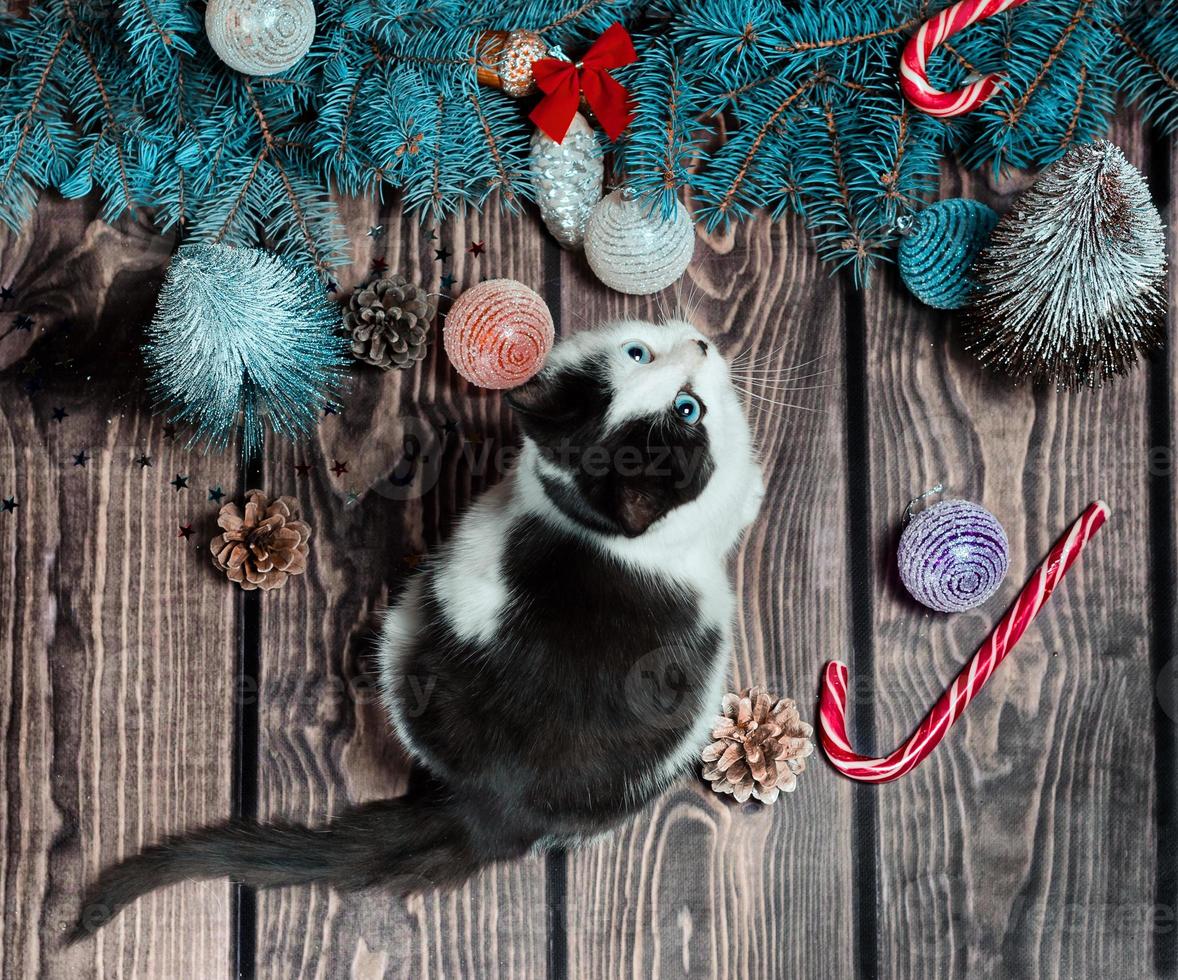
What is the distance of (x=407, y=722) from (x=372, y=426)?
0.34m

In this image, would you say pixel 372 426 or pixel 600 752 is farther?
pixel 372 426

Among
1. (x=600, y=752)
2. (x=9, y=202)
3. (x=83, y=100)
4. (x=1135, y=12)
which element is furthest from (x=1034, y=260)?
(x=9, y=202)

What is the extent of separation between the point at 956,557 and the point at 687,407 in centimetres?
36

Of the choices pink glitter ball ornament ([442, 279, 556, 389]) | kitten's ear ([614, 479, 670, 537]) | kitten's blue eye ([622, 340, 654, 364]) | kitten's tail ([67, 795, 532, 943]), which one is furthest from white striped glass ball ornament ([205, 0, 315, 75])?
kitten's tail ([67, 795, 532, 943])

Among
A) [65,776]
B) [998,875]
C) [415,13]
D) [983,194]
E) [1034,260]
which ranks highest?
[415,13]

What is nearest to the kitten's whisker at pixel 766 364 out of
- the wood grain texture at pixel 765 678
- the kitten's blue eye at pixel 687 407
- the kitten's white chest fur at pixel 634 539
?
the wood grain texture at pixel 765 678

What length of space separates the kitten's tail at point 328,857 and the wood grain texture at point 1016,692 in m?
0.51

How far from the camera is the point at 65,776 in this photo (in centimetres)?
112

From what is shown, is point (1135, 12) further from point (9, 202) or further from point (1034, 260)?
point (9, 202)

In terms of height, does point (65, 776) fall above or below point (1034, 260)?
below

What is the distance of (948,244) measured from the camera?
1048 millimetres

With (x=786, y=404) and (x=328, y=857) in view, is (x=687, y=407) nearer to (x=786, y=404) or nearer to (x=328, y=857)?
(x=786, y=404)

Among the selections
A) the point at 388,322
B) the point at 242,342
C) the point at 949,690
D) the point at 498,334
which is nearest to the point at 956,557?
the point at 949,690

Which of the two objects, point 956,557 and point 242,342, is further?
point 956,557
